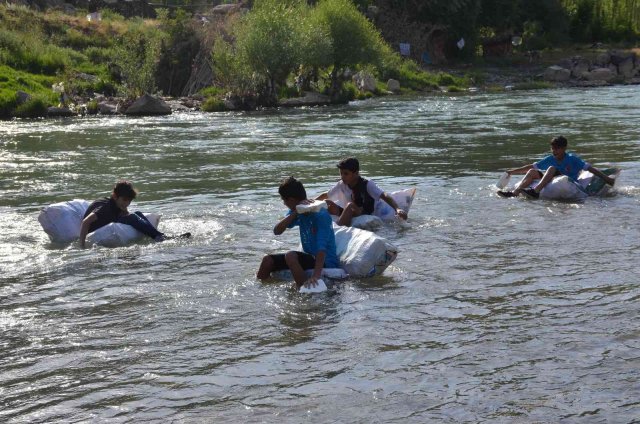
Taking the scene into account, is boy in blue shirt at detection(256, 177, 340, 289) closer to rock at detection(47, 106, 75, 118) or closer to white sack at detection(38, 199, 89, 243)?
white sack at detection(38, 199, 89, 243)

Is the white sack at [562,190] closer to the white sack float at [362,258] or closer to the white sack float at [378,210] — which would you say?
the white sack float at [378,210]

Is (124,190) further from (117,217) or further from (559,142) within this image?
(559,142)

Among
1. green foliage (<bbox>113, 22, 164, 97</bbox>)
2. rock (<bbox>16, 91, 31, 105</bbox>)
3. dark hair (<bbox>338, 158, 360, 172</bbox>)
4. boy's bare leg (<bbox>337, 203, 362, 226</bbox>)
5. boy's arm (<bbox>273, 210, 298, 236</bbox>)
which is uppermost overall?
green foliage (<bbox>113, 22, 164, 97</bbox>)

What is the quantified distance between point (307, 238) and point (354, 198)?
9.96ft

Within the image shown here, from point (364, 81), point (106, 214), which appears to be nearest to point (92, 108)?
point (364, 81)

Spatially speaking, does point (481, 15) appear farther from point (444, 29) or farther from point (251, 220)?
point (251, 220)

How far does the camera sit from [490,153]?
21750 millimetres

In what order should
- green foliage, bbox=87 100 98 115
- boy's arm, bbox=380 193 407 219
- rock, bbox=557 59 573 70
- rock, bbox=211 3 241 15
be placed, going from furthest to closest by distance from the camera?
rock, bbox=557 59 573 70
rock, bbox=211 3 241 15
green foliage, bbox=87 100 98 115
boy's arm, bbox=380 193 407 219

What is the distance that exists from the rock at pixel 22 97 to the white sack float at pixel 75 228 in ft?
79.7

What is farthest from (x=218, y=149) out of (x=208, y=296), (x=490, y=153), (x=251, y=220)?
(x=208, y=296)

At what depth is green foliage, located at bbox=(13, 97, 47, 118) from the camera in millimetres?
34469

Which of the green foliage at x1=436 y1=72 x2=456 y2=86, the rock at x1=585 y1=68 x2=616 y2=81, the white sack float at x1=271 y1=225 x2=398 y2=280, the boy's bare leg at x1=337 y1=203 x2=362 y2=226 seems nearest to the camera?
the white sack float at x1=271 y1=225 x2=398 y2=280

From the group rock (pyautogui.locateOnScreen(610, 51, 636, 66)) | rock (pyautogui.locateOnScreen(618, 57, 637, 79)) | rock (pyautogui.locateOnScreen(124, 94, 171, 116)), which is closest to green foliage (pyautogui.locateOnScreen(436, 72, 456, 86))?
rock (pyautogui.locateOnScreen(618, 57, 637, 79))

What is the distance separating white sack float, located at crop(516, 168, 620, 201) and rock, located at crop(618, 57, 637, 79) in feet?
140
